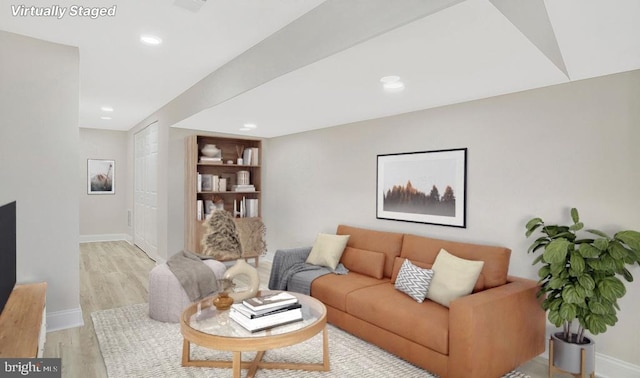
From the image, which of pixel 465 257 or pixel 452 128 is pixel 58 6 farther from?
pixel 465 257

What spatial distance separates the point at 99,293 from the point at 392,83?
4065mm

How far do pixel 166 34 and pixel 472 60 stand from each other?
7.38 feet

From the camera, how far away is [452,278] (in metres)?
2.78

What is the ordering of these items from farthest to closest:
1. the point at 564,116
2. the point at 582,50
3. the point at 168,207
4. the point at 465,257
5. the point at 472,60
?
the point at 168,207 < the point at 465,257 < the point at 564,116 < the point at 472,60 < the point at 582,50

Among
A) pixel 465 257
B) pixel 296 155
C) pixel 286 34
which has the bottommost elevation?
pixel 465 257

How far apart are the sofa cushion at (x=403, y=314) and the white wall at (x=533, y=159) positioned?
34.0 inches

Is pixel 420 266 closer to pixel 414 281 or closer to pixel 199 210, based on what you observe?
pixel 414 281

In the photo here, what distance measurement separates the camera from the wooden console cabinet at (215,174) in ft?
17.5

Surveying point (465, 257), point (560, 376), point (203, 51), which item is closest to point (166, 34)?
point (203, 51)

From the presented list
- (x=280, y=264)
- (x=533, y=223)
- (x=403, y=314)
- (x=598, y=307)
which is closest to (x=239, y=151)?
(x=280, y=264)

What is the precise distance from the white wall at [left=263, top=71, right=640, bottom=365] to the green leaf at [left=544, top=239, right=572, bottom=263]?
0.42 m

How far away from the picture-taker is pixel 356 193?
4.48m

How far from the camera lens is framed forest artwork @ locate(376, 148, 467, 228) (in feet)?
11.0

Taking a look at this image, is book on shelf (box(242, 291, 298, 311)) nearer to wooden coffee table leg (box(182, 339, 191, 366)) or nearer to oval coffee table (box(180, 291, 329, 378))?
oval coffee table (box(180, 291, 329, 378))
